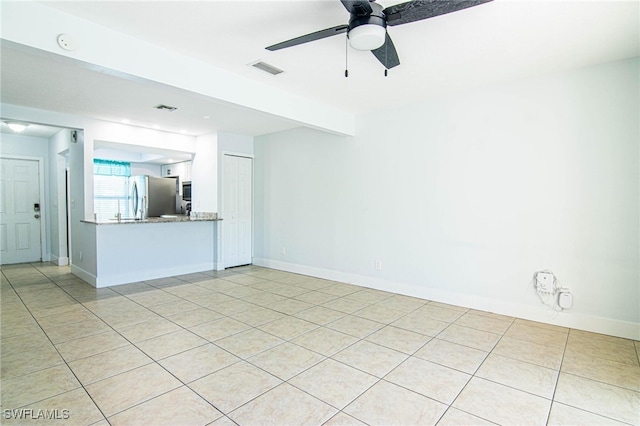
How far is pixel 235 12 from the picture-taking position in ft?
7.58

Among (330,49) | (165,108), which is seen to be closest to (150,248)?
(165,108)

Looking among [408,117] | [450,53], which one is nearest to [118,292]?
[408,117]

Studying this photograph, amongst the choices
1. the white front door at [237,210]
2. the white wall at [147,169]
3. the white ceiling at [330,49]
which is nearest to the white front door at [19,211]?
the white wall at [147,169]

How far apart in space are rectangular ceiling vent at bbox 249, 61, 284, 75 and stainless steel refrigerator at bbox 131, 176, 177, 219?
4.95 meters

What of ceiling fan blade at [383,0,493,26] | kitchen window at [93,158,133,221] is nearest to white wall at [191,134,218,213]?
kitchen window at [93,158,133,221]

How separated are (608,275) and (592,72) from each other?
1944 mm

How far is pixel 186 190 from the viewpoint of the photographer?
24.6 feet

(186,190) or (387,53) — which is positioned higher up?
(387,53)

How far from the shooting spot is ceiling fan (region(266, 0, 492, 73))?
6.04 ft

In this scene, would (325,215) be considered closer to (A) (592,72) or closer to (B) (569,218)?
(B) (569,218)

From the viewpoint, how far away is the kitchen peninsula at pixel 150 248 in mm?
4793

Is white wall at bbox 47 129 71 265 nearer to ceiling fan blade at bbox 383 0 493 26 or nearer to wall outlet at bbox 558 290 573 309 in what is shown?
ceiling fan blade at bbox 383 0 493 26

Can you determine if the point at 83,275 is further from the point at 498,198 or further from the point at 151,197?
the point at 498,198

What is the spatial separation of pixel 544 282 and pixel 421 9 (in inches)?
118
